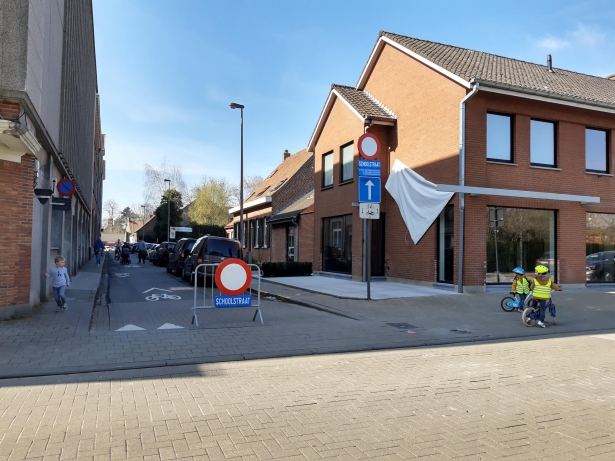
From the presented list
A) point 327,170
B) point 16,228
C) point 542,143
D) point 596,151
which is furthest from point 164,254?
point 596,151

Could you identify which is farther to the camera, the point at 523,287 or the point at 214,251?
the point at 214,251

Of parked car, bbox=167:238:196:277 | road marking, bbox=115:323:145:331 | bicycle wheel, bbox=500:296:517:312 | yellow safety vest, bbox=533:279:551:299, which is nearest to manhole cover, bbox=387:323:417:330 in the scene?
yellow safety vest, bbox=533:279:551:299

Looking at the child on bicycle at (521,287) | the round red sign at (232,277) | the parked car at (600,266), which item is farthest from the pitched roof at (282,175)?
the round red sign at (232,277)

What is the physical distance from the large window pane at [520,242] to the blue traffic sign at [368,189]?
13.6 ft

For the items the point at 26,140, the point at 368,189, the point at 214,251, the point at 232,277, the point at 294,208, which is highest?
the point at 294,208

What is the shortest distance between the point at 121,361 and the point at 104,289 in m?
12.2

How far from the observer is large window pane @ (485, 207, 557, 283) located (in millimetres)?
15198

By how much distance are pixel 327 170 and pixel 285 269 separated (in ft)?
16.3

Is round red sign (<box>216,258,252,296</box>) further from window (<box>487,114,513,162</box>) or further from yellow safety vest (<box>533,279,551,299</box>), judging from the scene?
window (<box>487,114,513,162</box>)

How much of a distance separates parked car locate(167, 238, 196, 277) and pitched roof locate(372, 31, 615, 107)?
40.1 feet

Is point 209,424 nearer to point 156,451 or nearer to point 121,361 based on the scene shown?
point 156,451

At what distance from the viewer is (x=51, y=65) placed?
38.3ft

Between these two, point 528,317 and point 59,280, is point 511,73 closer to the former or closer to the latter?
point 528,317

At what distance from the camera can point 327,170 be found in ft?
73.3
